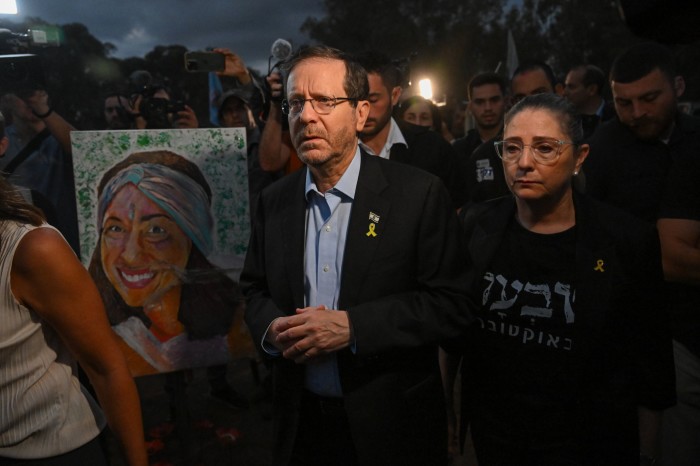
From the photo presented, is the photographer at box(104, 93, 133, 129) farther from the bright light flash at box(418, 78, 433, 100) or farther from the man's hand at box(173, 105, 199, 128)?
the bright light flash at box(418, 78, 433, 100)

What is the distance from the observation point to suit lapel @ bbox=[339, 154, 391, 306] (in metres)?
1.86

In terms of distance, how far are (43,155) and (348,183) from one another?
2555 millimetres

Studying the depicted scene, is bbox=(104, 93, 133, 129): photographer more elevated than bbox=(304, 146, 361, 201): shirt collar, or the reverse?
bbox=(104, 93, 133, 129): photographer

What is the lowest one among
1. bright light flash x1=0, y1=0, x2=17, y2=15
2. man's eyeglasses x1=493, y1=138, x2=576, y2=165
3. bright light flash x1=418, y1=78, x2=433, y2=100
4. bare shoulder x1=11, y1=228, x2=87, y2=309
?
bare shoulder x1=11, y1=228, x2=87, y2=309

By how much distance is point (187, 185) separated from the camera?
3168 millimetres

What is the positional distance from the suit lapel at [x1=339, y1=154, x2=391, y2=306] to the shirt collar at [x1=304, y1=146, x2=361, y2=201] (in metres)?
0.03

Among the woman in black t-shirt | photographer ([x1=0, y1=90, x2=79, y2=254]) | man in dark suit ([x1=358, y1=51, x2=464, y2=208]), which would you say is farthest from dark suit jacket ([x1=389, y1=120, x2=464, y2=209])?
photographer ([x1=0, y1=90, x2=79, y2=254])

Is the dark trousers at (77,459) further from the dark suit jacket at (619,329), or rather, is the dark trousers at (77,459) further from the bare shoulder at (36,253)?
the dark suit jacket at (619,329)

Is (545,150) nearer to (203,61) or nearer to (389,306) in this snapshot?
(389,306)

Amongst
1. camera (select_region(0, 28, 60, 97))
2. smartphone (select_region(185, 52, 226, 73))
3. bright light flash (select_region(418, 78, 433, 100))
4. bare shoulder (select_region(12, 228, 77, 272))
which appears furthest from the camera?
bright light flash (select_region(418, 78, 433, 100))

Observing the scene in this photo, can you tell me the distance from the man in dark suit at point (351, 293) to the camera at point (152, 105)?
193cm

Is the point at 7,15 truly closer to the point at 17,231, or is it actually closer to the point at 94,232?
the point at 94,232

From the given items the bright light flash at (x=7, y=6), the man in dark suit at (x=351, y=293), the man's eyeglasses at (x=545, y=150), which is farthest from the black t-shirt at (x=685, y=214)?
the bright light flash at (x=7, y=6)

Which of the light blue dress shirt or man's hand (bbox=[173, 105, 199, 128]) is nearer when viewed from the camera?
the light blue dress shirt
